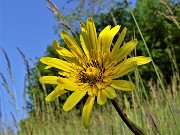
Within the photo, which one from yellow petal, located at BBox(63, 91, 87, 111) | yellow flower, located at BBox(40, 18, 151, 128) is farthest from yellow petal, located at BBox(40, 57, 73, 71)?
yellow petal, located at BBox(63, 91, 87, 111)

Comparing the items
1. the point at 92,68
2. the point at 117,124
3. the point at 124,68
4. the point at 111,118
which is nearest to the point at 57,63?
the point at 92,68

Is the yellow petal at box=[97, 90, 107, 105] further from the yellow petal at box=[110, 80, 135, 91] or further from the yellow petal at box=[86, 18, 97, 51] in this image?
the yellow petal at box=[86, 18, 97, 51]

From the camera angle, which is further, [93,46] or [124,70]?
[93,46]

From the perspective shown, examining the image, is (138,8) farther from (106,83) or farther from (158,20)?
(106,83)

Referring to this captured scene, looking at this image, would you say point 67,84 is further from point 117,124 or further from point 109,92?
point 117,124

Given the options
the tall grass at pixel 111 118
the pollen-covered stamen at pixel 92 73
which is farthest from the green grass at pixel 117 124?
the pollen-covered stamen at pixel 92 73

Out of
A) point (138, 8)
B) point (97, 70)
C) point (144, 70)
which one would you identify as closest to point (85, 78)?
point (97, 70)

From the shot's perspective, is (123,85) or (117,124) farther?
(117,124)
